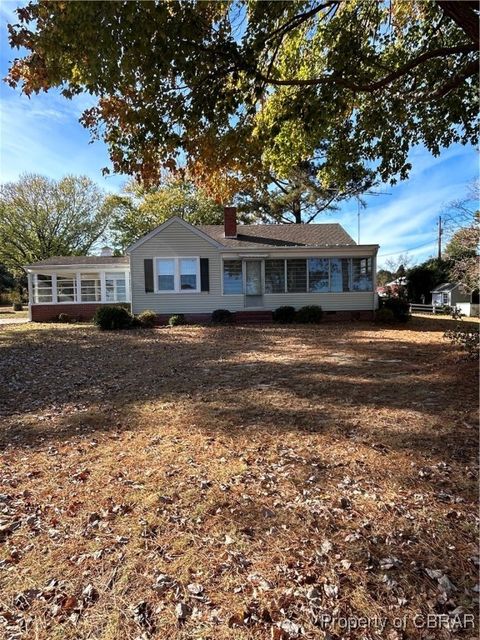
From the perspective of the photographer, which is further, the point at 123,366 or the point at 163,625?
the point at 123,366

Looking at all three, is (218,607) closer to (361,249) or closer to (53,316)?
(361,249)

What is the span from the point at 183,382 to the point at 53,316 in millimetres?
15911

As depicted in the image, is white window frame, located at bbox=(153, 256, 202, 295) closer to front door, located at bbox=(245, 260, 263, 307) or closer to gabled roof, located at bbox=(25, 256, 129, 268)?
front door, located at bbox=(245, 260, 263, 307)

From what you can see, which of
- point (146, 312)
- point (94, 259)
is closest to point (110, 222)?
point (94, 259)

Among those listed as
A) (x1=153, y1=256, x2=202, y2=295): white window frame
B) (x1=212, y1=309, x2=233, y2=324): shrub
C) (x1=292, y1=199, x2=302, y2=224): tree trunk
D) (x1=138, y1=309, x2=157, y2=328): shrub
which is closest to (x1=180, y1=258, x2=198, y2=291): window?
(x1=153, y1=256, x2=202, y2=295): white window frame

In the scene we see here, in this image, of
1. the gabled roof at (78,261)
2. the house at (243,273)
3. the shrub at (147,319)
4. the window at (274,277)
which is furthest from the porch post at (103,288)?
the window at (274,277)

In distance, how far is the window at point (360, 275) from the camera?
18.3 m

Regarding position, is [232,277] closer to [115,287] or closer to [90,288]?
[115,287]

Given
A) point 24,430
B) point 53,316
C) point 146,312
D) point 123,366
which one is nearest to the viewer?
point 24,430

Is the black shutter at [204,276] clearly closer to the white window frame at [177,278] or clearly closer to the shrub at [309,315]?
the white window frame at [177,278]

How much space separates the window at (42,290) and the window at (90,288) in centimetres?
176

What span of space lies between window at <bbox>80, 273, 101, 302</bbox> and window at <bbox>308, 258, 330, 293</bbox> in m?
11.4

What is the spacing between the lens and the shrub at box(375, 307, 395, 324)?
16734 millimetres

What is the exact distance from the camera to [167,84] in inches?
226
